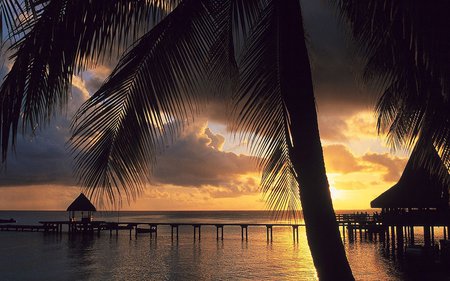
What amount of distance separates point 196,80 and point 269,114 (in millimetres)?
790

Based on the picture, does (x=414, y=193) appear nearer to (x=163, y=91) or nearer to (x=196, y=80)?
(x=196, y=80)

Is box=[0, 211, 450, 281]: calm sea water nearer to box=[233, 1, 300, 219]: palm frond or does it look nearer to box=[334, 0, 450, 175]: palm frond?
box=[334, 0, 450, 175]: palm frond

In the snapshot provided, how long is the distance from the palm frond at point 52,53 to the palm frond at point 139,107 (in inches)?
11.8

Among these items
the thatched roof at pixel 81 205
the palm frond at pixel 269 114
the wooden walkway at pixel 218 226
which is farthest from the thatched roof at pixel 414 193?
the thatched roof at pixel 81 205

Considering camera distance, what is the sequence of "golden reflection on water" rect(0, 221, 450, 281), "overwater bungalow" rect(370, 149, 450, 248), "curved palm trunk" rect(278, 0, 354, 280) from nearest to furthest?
"curved palm trunk" rect(278, 0, 354, 280) → "overwater bungalow" rect(370, 149, 450, 248) → "golden reflection on water" rect(0, 221, 450, 281)

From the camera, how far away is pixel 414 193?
23078mm

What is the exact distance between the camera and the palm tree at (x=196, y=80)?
3400 mm

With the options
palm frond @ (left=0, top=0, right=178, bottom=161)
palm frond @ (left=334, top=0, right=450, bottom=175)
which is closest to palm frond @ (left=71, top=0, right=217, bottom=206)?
palm frond @ (left=0, top=0, right=178, bottom=161)

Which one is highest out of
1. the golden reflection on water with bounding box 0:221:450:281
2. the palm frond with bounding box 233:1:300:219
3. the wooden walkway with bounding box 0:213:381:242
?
the palm frond with bounding box 233:1:300:219

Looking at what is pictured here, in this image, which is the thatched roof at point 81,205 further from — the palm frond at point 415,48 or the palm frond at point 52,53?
the palm frond at point 52,53

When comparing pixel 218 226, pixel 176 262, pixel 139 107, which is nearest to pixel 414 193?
pixel 176 262

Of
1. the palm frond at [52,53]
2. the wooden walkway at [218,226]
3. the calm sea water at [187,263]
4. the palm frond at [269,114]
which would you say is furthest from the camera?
the wooden walkway at [218,226]

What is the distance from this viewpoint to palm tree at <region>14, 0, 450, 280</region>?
340 cm

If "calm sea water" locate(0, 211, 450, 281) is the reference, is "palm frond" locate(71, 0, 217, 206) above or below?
above
